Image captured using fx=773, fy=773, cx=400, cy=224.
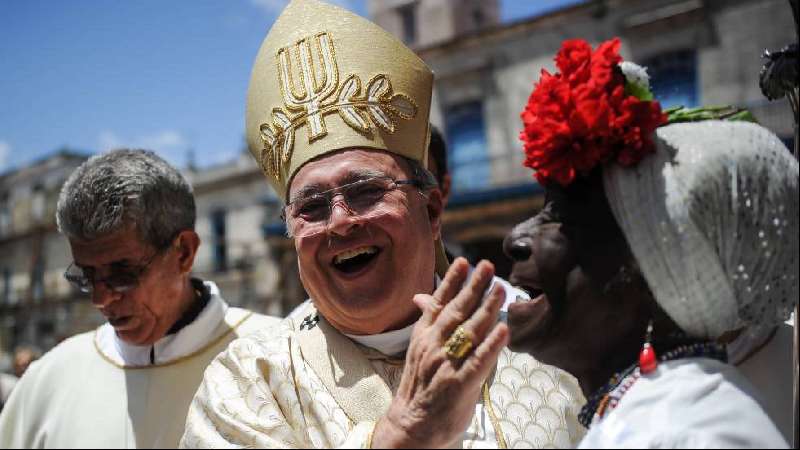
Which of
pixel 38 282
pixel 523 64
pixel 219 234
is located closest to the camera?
pixel 523 64

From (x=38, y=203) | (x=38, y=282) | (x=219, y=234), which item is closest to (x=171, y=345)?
(x=219, y=234)

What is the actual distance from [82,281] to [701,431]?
276 centimetres

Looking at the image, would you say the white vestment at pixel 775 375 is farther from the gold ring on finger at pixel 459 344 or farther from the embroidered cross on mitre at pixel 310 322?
the embroidered cross on mitre at pixel 310 322

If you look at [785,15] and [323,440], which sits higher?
[785,15]

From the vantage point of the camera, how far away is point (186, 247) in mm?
3482

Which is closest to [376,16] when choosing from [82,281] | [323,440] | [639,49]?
[639,49]

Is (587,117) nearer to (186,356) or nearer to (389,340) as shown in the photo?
(389,340)

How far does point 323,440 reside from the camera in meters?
2.18

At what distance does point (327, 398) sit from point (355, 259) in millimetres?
424

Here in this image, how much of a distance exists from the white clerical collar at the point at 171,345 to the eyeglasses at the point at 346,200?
1.40m

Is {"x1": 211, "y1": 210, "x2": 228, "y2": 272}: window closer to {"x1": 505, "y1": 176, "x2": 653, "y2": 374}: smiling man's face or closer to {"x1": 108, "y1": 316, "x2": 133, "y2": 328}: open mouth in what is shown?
{"x1": 108, "y1": 316, "x2": 133, "y2": 328}: open mouth

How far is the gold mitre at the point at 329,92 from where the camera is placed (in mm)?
2559

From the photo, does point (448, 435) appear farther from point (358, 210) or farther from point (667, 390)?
point (358, 210)

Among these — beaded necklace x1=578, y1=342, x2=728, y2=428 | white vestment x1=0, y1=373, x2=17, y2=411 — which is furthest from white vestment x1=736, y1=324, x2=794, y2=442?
white vestment x1=0, y1=373, x2=17, y2=411
